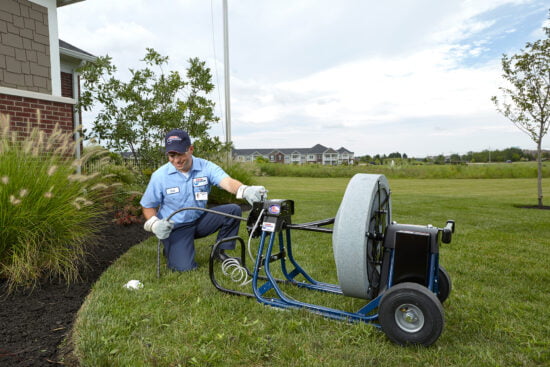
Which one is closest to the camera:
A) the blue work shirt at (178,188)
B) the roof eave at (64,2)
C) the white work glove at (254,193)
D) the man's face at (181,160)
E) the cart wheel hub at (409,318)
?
the cart wheel hub at (409,318)

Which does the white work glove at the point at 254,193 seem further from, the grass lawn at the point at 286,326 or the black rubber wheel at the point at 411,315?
the black rubber wheel at the point at 411,315

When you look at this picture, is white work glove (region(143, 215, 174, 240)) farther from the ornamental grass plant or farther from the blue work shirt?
the ornamental grass plant

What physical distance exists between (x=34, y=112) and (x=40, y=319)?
585cm

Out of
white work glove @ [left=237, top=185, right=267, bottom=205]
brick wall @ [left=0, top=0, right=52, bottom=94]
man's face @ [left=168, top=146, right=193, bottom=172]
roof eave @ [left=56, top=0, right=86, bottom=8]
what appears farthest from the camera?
roof eave @ [left=56, top=0, right=86, bottom=8]

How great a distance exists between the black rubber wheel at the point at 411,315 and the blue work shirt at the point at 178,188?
2.40 metres

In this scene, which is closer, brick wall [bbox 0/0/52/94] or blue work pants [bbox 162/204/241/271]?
blue work pants [bbox 162/204/241/271]

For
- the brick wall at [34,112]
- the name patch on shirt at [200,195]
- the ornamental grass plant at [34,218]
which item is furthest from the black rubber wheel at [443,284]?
the brick wall at [34,112]

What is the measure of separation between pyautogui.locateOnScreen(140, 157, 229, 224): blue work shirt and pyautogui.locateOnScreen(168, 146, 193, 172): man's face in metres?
0.06

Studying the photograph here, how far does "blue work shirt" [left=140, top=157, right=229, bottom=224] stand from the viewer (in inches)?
173

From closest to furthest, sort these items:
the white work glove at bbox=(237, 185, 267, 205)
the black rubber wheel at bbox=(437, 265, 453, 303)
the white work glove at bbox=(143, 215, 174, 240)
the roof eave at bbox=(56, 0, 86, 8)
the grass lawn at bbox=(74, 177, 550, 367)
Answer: the grass lawn at bbox=(74, 177, 550, 367) → the black rubber wheel at bbox=(437, 265, 453, 303) → the white work glove at bbox=(237, 185, 267, 205) → the white work glove at bbox=(143, 215, 174, 240) → the roof eave at bbox=(56, 0, 86, 8)

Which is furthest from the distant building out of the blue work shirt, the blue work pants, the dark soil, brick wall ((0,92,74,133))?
the dark soil

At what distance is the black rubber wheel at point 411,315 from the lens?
2.54m

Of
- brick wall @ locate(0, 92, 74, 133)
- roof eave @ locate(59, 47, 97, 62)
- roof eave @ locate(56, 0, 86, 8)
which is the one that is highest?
roof eave @ locate(56, 0, 86, 8)

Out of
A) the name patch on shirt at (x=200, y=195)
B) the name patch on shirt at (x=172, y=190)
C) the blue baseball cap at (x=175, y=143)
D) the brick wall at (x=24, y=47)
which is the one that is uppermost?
the brick wall at (x=24, y=47)
